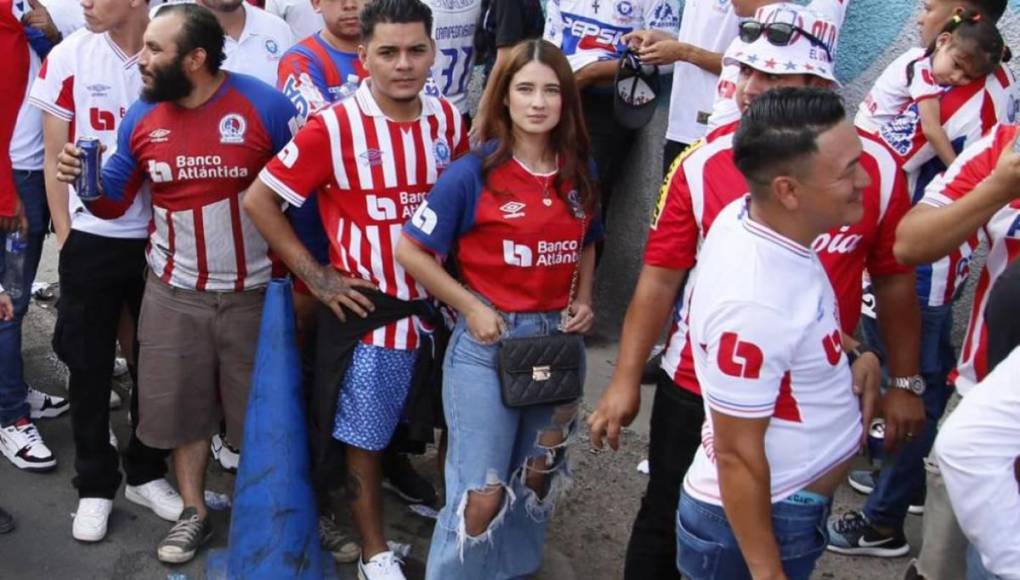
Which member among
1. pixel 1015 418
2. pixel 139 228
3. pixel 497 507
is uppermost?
pixel 1015 418

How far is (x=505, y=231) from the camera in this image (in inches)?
138

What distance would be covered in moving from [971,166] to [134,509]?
3.30 m

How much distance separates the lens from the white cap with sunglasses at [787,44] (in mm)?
3111

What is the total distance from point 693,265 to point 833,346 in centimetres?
71

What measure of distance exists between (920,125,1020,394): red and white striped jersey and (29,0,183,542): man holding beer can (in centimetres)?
275

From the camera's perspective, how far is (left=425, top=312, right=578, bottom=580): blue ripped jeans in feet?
11.7

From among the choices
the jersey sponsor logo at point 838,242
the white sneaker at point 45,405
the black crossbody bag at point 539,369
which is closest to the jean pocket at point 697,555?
the jersey sponsor logo at point 838,242

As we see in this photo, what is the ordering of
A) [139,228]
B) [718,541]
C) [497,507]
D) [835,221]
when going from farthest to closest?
[139,228] → [497,507] → [718,541] → [835,221]

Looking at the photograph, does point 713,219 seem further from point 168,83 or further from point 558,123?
point 168,83

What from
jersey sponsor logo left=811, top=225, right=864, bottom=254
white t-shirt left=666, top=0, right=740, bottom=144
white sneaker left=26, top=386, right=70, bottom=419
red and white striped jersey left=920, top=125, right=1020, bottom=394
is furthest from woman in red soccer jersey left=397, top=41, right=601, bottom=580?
white sneaker left=26, top=386, right=70, bottom=419

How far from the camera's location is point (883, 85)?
446 centimetres

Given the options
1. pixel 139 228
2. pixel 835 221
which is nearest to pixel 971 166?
pixel 835 221

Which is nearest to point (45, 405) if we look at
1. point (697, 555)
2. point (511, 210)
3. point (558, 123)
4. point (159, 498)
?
point (159, 498)

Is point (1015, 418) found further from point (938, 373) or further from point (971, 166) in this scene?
point (938, 373)
